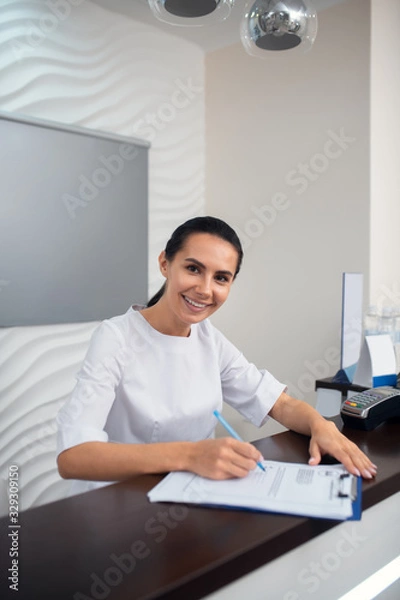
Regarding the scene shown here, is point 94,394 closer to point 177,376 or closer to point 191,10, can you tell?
point 177,376

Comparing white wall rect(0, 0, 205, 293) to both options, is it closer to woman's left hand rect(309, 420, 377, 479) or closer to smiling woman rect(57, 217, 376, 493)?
smiling woman rect(57, 217, 376, 493)

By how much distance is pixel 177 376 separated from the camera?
1518 mm

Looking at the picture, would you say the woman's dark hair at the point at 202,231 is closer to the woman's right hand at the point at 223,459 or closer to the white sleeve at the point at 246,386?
the white sleeve at the point at 246,386

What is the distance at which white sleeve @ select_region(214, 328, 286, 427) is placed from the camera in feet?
5.30

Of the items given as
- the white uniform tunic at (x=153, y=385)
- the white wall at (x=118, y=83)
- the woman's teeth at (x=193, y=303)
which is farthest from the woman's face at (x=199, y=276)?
the white wall at (x=118, y=83)

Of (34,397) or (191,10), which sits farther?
(34,397)

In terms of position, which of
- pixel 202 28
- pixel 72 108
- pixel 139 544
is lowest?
pixel 139 544

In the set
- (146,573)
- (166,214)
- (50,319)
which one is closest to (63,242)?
(50,319)

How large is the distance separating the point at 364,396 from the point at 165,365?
0.60 m

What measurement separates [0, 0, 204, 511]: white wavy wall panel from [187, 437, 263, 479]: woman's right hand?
183 centimetres

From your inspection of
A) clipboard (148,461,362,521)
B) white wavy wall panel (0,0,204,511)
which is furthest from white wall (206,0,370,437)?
clipboard (148,461,362,521)

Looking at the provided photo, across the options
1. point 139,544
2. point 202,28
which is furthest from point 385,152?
point 139,544

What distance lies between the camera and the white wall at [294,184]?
280 cm

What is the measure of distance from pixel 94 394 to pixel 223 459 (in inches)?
16.5
